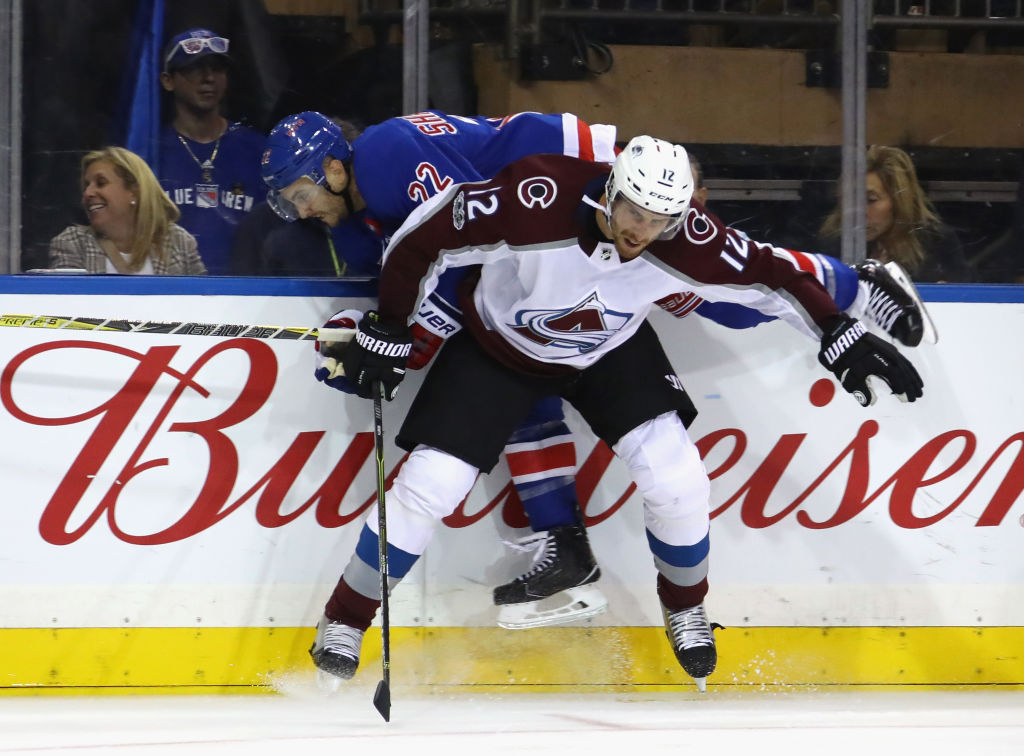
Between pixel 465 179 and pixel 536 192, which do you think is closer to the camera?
pixel 536 192

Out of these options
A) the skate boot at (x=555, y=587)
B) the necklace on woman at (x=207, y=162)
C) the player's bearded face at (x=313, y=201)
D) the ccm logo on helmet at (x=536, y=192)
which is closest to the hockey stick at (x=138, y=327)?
the player's bearded face at (x=313, y=201)

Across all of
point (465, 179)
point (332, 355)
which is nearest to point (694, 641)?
point (332, 355)

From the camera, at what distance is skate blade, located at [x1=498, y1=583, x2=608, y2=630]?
2.82 m

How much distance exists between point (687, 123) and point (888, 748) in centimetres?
155

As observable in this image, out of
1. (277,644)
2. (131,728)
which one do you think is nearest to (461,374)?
(277,644)

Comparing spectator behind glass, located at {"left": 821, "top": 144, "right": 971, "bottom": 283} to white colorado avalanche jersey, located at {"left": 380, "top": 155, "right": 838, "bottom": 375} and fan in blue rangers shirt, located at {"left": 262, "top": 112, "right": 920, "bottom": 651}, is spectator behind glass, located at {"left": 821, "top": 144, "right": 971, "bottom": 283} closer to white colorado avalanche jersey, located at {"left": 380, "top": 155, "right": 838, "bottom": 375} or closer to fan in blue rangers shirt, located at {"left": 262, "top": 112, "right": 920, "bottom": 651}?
fan in blue rangers shirt, located at {"left": 262, "top": 112, "right": 920, "bottom": 651}

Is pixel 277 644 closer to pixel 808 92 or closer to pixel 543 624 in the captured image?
pixel 543 624

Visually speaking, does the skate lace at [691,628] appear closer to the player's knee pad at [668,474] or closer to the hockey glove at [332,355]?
the player's knee pad at [668,474]

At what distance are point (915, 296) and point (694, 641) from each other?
932 millimetres

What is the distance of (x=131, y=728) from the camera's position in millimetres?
2453

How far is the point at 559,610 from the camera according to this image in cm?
282

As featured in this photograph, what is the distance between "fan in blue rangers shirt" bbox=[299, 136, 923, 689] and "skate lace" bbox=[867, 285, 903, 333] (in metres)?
0.16

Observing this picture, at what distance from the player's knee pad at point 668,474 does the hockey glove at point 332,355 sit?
25.2 inches

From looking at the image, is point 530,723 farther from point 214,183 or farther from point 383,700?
point 214,183
